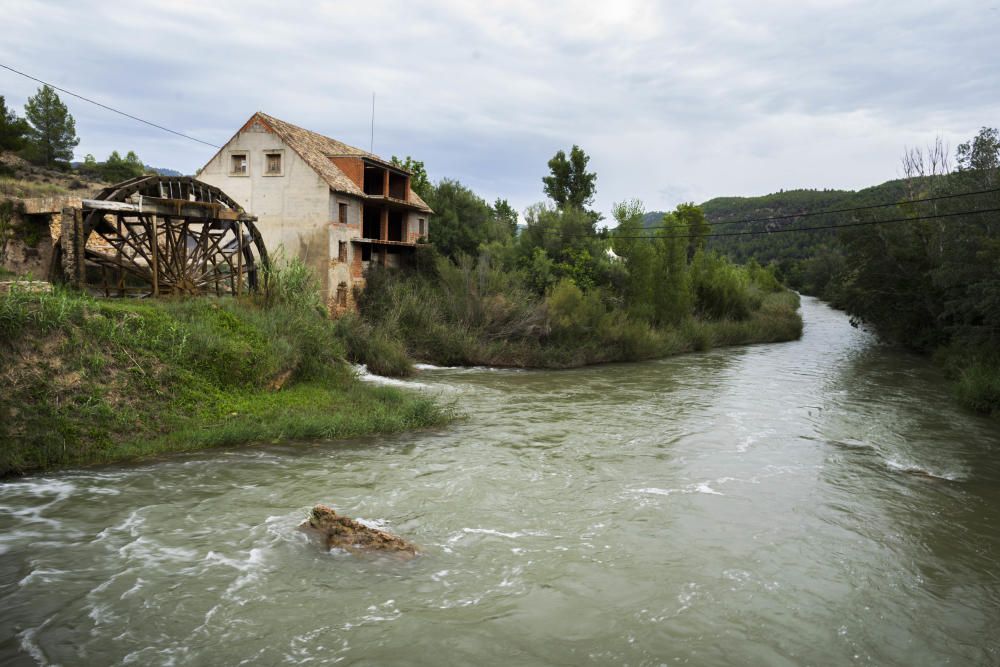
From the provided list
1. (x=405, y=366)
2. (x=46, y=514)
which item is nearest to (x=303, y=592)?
(x=46, y=514)

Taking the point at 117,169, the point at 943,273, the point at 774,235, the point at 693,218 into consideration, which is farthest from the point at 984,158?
the point at 774,235

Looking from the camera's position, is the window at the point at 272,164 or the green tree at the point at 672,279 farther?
the green tree at the point at 672,279

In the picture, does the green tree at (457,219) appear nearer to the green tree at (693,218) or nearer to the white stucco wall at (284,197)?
the white stucco wall at (284,197)

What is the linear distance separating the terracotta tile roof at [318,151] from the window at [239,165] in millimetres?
1496

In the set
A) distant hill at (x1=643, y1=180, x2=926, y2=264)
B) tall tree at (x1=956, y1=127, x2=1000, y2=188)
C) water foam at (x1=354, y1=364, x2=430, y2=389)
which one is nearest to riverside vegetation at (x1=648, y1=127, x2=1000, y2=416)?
tall tree at (x1=956, y1=127, x2=1000, y2=188)

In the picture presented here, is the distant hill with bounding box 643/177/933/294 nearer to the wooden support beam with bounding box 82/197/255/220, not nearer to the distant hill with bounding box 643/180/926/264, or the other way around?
the distant hill with bounding box 643/180/926/264

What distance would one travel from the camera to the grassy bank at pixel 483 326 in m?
22.4

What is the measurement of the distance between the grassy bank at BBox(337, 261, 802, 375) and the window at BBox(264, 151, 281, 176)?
5.35 m

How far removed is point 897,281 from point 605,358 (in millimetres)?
12869

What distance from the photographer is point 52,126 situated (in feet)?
157

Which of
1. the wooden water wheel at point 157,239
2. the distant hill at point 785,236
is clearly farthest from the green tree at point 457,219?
the distant hill at point 785,236

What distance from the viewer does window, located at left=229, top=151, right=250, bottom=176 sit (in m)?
25.6

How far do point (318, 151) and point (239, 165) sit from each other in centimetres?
317

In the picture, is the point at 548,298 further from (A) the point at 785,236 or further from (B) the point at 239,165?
(A) the point at 785,236
